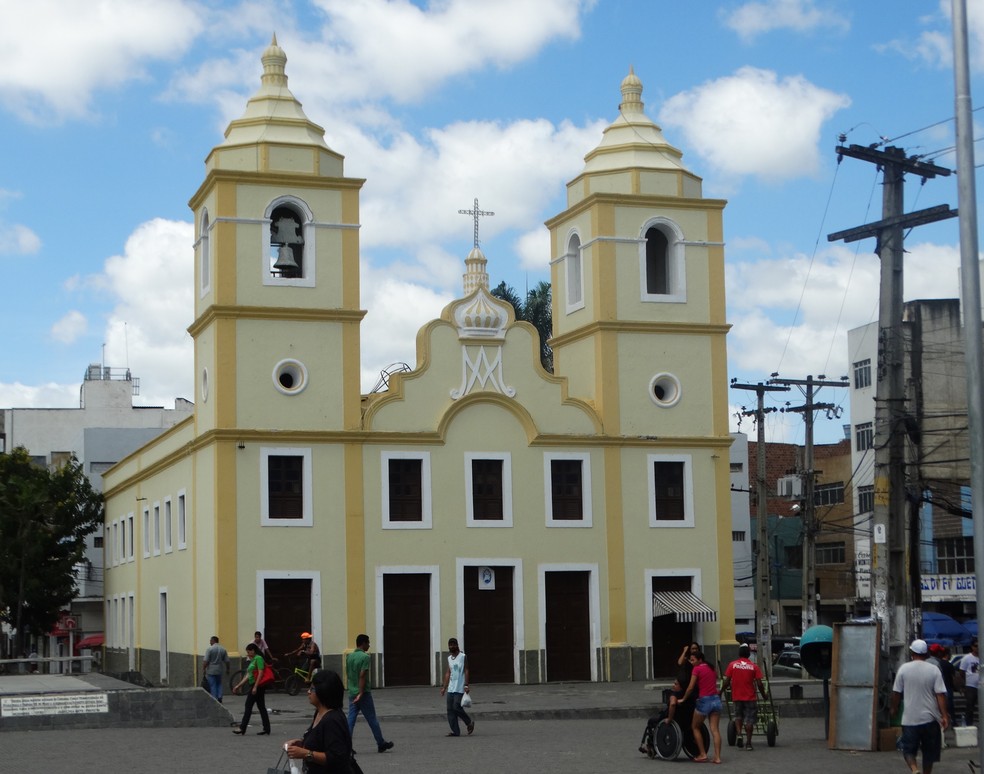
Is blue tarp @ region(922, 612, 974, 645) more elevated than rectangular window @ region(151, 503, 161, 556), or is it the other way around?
rectangular window @ region(151, 503, 161, 556)

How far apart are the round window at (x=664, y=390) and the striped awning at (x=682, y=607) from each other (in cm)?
441

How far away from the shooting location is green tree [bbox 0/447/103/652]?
168 ft

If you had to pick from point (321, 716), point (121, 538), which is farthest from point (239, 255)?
point (321, 716)

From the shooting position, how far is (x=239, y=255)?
3475cm

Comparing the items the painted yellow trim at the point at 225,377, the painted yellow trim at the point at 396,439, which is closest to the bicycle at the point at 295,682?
the painted yellow trim at the point at 396,439

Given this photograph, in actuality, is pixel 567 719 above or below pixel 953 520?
below

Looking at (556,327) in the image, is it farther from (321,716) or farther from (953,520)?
(321,716)

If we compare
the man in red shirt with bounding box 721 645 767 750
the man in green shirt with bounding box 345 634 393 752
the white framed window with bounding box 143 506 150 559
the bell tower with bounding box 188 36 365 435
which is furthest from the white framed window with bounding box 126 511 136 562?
the man in red shirt with bounding box 721 645 767 750

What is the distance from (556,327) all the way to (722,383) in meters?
4.44

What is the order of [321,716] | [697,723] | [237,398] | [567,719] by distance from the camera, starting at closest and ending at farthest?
1. [321,716]
2. [697,723]
3. [567,719]
4. [237,398]

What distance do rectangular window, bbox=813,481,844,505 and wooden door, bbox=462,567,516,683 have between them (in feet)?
92.3

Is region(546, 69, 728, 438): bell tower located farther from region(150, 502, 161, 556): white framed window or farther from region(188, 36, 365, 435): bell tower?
region(150, 502, 161, 556): white framed window

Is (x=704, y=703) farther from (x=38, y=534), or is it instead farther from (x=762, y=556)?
(x=38, y=534)

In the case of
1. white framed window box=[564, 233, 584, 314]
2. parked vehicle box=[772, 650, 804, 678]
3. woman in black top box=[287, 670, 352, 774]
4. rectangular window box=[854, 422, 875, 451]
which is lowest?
parked vehicle box=[772, 650, 804, 678]
